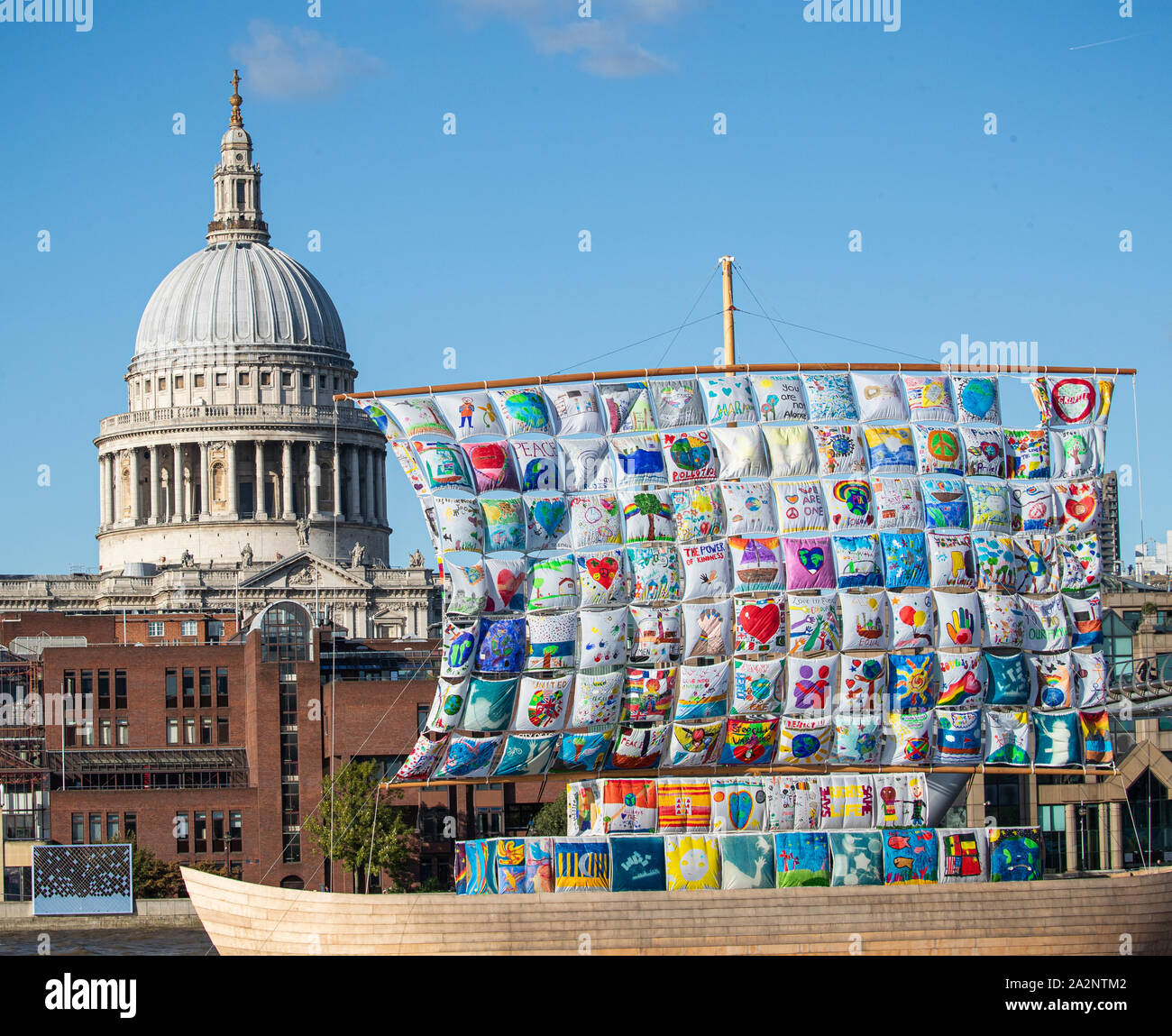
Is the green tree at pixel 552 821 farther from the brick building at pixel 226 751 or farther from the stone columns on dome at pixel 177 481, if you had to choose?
the stone columns on dome at pixel 177 481

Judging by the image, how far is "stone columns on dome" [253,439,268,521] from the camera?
18138cm

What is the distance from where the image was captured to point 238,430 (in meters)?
183

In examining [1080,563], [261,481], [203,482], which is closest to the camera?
[1080,563]

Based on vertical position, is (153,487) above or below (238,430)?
below

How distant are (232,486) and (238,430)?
4.72 metres

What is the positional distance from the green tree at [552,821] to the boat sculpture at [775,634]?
756 inches

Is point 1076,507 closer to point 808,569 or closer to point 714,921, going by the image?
point 808,569

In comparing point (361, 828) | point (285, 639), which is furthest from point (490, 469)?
point (285, 639)

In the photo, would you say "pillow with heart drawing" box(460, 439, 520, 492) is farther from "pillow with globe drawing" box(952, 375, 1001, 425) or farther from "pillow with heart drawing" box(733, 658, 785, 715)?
"pillow with globe drawing" box(952, 375, 1001, 425)

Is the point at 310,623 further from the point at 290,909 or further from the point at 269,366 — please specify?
Answer: the point at 269,366

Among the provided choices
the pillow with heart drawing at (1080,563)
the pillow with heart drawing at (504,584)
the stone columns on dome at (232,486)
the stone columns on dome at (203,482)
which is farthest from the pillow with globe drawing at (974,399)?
the stone columns on dome at (203,482)

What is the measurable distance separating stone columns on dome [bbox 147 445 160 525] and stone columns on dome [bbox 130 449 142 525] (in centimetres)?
108

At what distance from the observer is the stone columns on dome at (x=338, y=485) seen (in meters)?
182
